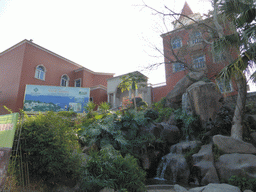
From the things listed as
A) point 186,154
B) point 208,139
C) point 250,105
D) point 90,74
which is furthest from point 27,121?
point 90,74

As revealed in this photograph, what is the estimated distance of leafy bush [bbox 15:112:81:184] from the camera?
4.89 metres

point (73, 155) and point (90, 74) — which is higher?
point (90, 74)

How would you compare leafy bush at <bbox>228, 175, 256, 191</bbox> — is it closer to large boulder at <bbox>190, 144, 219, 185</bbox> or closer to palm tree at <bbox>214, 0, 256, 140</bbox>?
large boulder at <bbox>190, 144, 219, 185</bbox>

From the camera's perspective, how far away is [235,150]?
25.1ft

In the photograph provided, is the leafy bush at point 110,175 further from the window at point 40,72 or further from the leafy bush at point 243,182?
the window at point 40,72

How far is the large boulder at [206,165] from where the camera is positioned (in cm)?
689

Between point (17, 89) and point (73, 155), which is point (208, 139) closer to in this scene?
point (73, 155)

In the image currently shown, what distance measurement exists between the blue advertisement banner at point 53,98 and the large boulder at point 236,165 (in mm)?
14096

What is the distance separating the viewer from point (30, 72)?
66.2ft

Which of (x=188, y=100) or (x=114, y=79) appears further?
(x=114, y=79)

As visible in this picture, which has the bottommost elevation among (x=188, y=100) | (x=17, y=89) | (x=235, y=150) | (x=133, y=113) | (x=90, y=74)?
(x=235, y=150)

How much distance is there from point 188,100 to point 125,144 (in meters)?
6.14

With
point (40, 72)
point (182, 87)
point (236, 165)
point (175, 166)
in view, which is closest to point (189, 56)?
point (182, 87)

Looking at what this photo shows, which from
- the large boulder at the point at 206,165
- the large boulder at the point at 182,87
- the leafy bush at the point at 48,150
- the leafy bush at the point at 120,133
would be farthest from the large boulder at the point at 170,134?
the leafy bush at the point at 48,150
